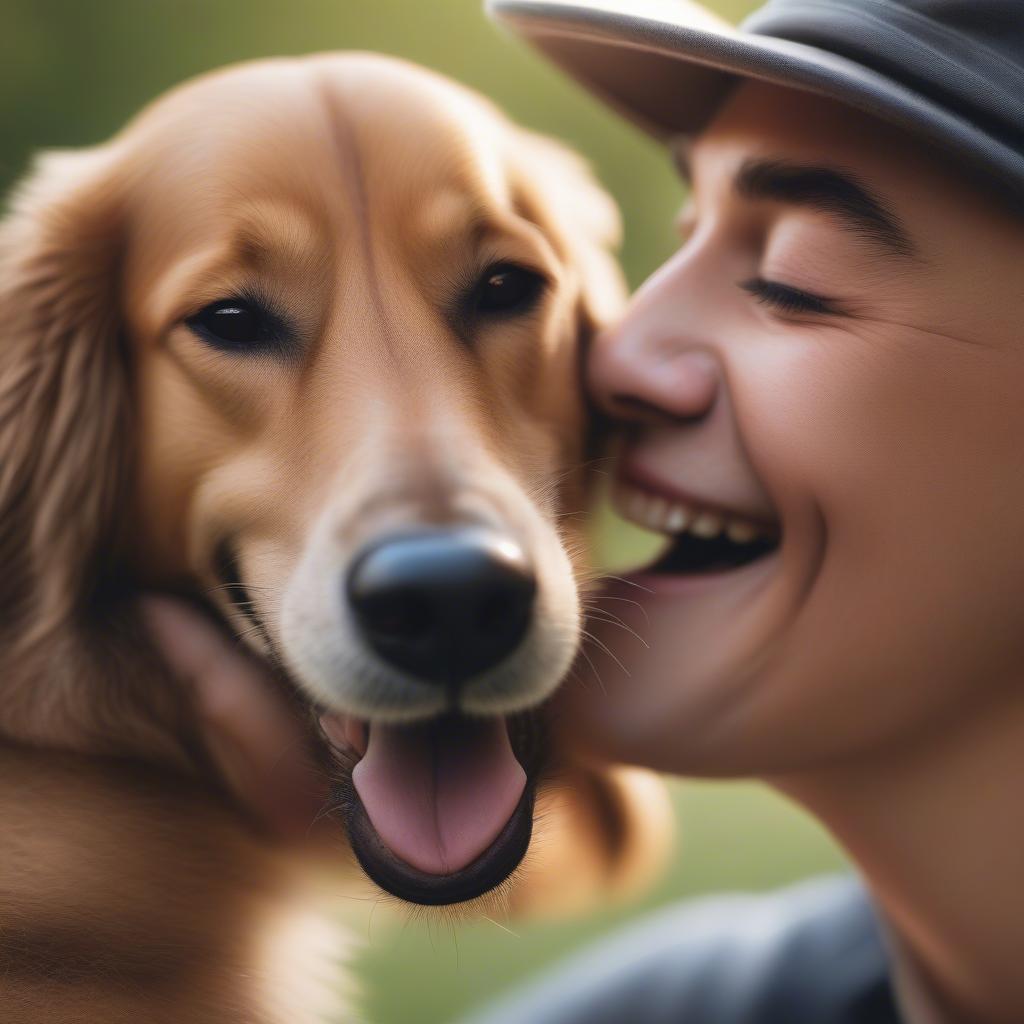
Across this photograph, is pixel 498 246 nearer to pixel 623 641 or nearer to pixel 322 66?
pixel 322 66

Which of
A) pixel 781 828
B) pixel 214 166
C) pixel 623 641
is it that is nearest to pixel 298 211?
pixel 214 166

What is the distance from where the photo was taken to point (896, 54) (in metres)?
1.56

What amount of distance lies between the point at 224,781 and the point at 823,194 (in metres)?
1.30

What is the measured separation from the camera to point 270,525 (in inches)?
68.8

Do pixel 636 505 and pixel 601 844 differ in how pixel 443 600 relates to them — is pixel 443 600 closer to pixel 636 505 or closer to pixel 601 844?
pixel 636 505

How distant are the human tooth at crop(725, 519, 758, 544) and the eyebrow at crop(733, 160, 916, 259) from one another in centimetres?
47

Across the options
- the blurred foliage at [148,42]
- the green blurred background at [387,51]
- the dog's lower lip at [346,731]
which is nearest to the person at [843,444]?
the dog's lower lip at [346,731]

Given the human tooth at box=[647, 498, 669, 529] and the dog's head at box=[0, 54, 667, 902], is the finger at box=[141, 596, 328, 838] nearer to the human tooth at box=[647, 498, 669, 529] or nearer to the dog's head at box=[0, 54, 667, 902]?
the dog's head at box=[0, 54, 667, 902]

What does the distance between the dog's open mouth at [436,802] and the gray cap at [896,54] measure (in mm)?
1003

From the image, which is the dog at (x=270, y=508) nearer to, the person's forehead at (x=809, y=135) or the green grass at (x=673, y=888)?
the person's forehead at (x=809, y=135)

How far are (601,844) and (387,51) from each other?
165 inches

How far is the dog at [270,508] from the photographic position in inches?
62.7

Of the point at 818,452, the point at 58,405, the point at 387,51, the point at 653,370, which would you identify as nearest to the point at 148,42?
the point at 387,51

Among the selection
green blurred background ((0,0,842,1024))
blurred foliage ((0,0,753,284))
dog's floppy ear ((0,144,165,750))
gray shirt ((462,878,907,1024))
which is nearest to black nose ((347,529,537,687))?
dog's floppy ear ((0,144,165,750))
